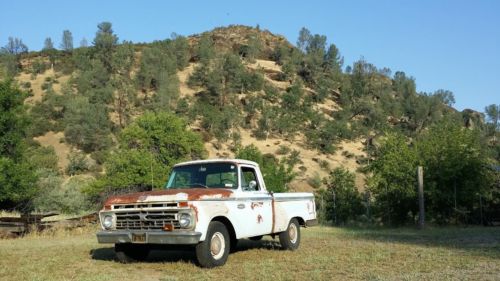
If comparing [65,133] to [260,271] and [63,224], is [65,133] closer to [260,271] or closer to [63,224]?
[63,224]

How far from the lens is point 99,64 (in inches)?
2808

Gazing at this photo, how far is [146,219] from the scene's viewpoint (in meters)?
9.66

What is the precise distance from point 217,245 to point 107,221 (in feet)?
7.50

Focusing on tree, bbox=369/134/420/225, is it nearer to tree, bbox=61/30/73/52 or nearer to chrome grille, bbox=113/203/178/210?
chrome grille, bbox=113/203/178/210

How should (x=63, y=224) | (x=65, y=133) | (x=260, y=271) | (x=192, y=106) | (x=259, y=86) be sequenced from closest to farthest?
(x=260, y=271) < (x=63, y=224) < (x=65, y=133) < (x=192, y=106) < (x=259, y=86)

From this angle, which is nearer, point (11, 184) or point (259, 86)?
point (11, 184)

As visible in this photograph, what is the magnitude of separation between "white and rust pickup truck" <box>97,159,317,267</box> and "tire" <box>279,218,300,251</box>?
3cm

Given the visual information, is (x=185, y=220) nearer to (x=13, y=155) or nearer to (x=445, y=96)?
(x=13, y=155)

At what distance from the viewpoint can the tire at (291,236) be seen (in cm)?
1219

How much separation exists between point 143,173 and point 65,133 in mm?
26862

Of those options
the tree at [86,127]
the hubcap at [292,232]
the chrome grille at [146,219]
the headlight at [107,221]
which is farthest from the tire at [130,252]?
the tree at [86,127]

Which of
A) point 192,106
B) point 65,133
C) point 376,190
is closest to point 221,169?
point 376,190

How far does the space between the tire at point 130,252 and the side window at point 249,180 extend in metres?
2.41

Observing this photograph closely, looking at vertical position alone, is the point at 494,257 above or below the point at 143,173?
below
